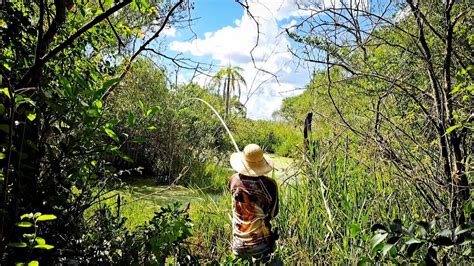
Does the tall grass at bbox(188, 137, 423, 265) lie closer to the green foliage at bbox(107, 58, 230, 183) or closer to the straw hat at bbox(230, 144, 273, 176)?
the straw hat at bbox(230, 144, 273, 176)

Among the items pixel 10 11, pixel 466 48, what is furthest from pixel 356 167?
pixel 10 11

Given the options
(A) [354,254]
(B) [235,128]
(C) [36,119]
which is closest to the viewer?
(C) [36,119]

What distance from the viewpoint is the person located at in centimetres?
278

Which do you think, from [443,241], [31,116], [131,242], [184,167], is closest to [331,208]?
[184,167]

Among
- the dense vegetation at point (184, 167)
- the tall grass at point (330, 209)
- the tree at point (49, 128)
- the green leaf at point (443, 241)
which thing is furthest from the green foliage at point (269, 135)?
the green leaf at point (443, 241)

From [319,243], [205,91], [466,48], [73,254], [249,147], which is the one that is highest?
[205,91]

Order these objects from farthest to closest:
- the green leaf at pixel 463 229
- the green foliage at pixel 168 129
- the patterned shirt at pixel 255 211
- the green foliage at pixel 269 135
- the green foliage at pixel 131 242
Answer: the green foliage at pixel 269 135 < the green foliage at pixel 168 129 < the patterned shirt at pixel 255 211 < the green foliage at pixel 131 242 < the green leaf at pixel 463 229

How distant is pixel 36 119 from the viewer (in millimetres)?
1524

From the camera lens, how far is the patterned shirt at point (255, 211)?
2.78m

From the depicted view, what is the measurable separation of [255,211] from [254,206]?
0.11 feet

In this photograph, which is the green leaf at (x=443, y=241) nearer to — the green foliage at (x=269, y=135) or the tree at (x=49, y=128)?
the tree at (x=49, y=128)

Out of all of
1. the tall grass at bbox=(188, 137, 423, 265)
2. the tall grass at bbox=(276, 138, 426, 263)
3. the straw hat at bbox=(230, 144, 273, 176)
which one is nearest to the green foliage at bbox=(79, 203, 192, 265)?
the tall grass at bbox=(188, 137, 423, 265)

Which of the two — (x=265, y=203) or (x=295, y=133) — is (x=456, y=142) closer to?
(x=265, y=203)

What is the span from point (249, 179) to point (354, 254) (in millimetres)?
795
